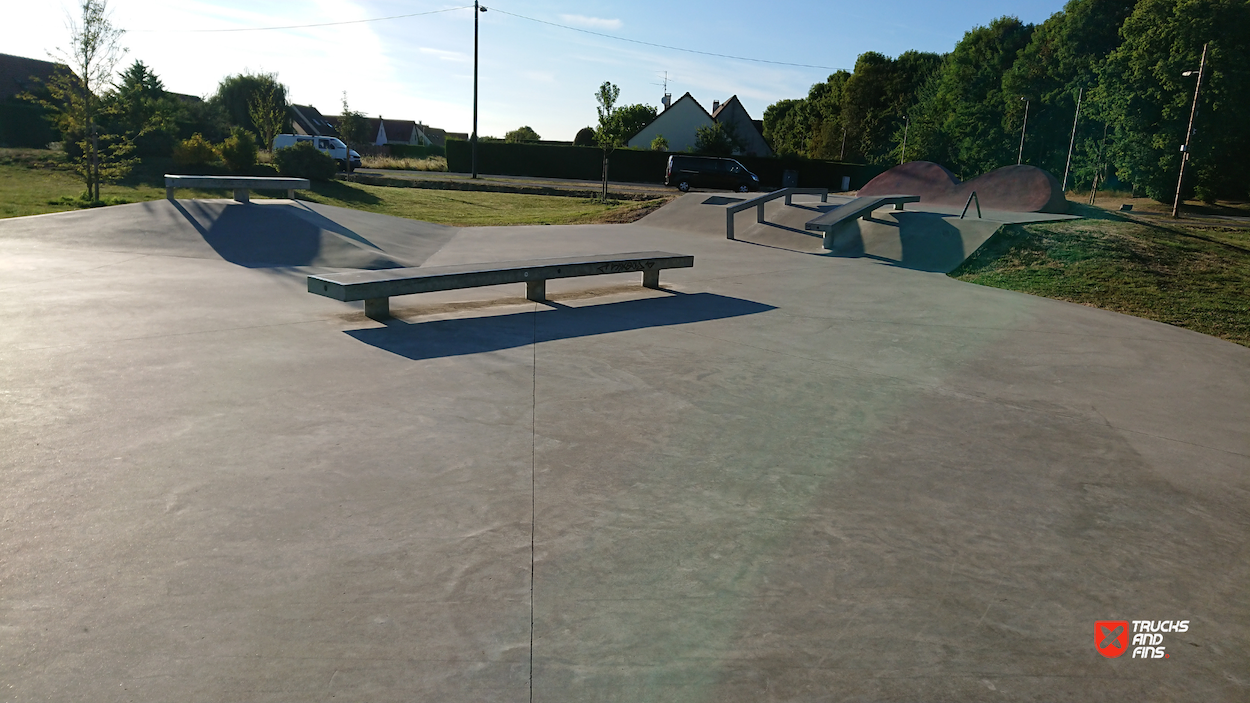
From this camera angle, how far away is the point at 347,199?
20484 millimetres

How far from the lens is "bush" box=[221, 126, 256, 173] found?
21259 millimetres

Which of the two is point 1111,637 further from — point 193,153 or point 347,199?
point 193,153

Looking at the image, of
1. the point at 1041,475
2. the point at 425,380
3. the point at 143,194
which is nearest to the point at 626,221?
the point at 143,194

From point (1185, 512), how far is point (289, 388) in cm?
505

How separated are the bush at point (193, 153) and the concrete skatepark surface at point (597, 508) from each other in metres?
15.9

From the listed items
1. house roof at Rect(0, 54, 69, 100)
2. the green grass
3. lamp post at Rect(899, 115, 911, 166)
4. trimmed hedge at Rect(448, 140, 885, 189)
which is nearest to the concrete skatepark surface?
the green grass

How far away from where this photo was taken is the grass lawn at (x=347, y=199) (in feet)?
57.8

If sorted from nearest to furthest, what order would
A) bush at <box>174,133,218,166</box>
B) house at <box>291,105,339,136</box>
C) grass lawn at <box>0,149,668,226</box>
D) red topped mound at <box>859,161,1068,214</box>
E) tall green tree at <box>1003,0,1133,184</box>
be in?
1. grass lawn at <box>0,149,668,226</box>
2. red topped mound at <box>859,161,1068,214</box>
3. bush at <box>174,133,218,166</box>
4. tall green tree at <box>1003,0,1133,184</box>
5. house at <box>291,105,339,136</box>

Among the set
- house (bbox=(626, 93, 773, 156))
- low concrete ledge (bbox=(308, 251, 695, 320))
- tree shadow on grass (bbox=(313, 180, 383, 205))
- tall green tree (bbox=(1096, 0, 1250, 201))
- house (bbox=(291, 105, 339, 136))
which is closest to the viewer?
low concrete ledge (bbox=(308, 251, 695, 320))

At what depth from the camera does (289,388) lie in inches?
198

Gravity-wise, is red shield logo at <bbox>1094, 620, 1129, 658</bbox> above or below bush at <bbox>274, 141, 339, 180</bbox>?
below

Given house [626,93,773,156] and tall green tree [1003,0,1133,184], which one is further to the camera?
house [626,93,773,156]

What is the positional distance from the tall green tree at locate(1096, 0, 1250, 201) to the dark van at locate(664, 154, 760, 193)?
24608mm

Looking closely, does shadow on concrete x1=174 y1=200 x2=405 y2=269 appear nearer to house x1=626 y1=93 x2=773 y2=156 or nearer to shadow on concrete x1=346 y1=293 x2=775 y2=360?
shadow on concrete x1=346 y1=293 x2=775 y2=360
